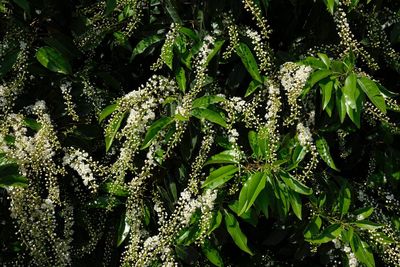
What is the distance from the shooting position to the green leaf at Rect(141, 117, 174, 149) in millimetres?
2773

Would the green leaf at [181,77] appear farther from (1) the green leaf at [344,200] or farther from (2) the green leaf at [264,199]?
(1) the green leaf at [344,200]

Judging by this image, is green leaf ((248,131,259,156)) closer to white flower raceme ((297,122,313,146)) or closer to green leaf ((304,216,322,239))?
white flower raceme ((297,122,313,146))

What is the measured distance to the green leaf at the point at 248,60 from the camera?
2.96 metres

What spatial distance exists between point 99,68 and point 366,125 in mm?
1586

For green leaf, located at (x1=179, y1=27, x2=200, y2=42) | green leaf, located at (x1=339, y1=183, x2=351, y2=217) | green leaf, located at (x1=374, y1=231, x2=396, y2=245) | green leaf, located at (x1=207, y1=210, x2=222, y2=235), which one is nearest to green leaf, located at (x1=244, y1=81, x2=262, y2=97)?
green leaf, located at (x1=179, y1=27, x2=200, y2=42)

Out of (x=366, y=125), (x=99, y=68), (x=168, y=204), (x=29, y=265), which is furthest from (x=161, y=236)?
(x=366, y=125)

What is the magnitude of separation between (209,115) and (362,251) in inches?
38.6

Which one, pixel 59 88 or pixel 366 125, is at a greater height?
pixel 59 88

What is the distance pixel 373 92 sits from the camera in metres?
2.80

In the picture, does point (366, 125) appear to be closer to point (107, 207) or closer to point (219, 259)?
point (219, 259)

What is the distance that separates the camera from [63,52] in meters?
3.13

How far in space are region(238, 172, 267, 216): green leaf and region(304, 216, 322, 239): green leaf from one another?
510 mm

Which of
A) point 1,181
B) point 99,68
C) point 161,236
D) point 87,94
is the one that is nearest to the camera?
point 1,181

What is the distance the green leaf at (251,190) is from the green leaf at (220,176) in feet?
0.38
